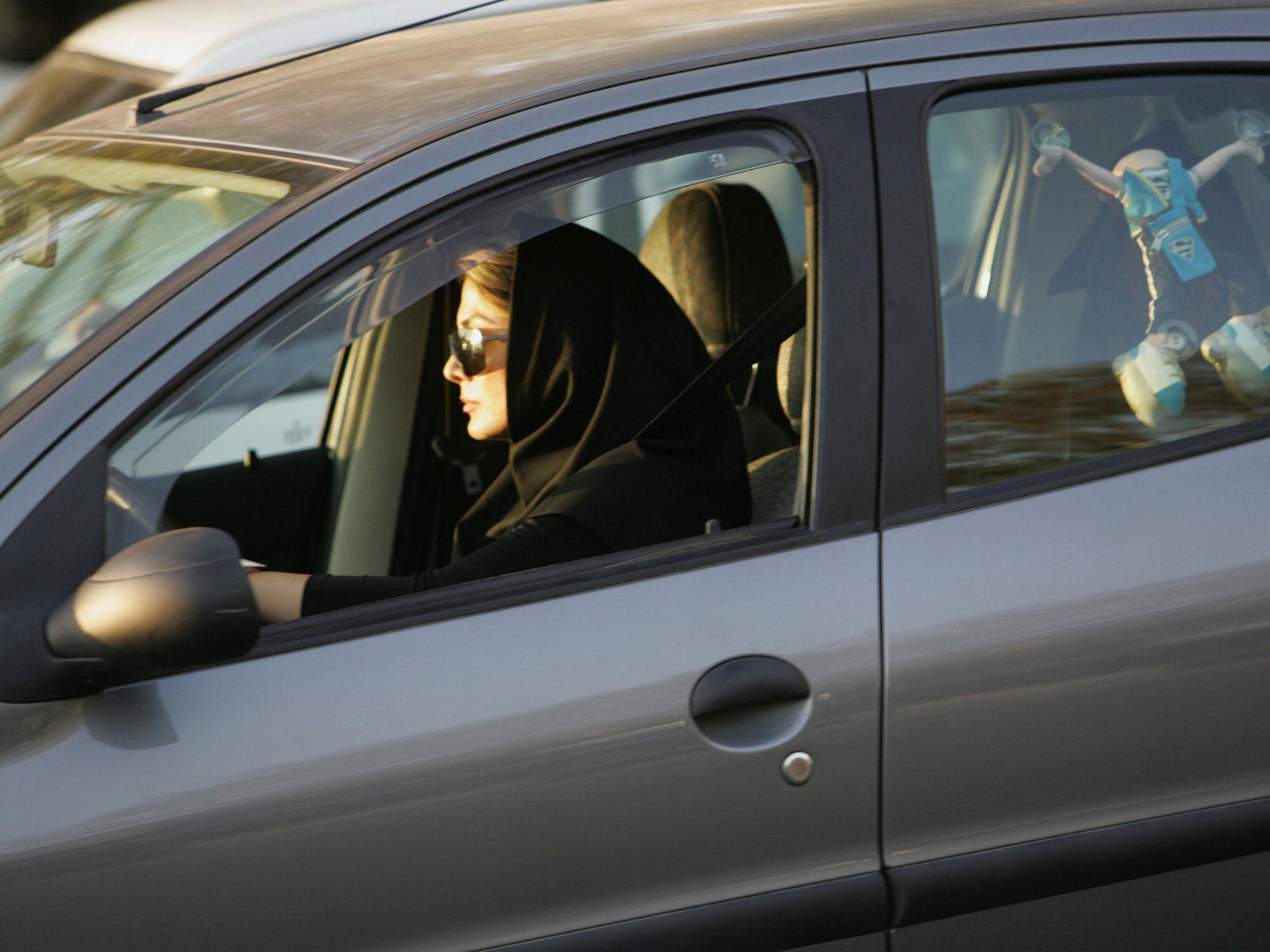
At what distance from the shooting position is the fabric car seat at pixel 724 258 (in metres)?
2.47

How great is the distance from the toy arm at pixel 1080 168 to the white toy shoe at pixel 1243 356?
0.23 m

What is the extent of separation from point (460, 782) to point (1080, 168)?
3.60 feet

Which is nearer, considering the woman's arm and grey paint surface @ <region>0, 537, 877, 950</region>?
grey paint surface @ <region>0, 537, 877, 950</region>

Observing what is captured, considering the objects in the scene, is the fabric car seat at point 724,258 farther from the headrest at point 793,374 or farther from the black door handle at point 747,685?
the black door handle at point 747,685

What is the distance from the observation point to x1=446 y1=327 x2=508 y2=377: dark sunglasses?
225cm

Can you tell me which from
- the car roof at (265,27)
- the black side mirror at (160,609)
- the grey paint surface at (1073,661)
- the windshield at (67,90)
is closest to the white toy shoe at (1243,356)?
the grey paint surface at (1073,661)

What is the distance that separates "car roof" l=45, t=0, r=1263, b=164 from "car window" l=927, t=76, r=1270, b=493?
0.43 feet

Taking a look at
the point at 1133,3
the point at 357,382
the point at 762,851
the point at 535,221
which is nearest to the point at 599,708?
the point at 762,851

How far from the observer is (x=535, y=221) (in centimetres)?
177

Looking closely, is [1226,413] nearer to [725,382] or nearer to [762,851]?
[725,382]

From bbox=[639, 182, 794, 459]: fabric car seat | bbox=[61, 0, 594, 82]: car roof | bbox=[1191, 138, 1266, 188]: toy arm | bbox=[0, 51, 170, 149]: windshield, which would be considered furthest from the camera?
bbox=[0, 51, 170, 149]: windshield

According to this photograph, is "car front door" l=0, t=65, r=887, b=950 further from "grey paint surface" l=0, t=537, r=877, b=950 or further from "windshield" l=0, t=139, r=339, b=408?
"windshield" l=0, t=139, r=339, b=408

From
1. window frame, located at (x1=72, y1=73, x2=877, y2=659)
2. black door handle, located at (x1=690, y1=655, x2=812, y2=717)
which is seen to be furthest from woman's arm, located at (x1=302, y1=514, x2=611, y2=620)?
black door handle, located at (x1=690, y1=655, x2=812, y2=717)

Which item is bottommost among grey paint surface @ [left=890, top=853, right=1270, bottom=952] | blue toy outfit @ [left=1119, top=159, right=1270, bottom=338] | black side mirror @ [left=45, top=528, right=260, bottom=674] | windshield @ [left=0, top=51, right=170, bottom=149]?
grey paint surface @ [left=890, top=853, right=1270, bottom=952]
